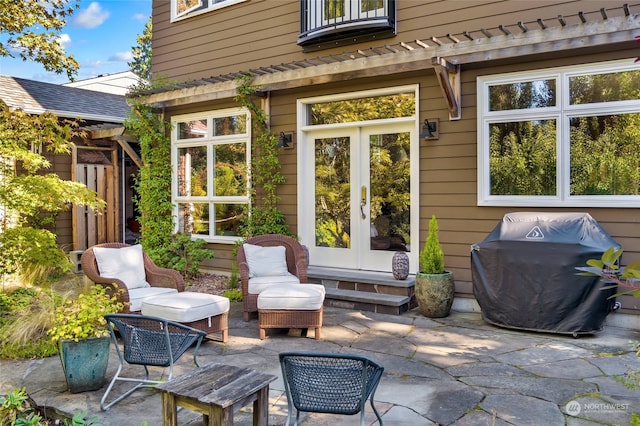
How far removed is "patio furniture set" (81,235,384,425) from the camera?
235 cm

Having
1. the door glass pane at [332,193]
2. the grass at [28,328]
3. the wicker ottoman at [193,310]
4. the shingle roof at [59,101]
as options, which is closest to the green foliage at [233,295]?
the door glass pane at [332,193]

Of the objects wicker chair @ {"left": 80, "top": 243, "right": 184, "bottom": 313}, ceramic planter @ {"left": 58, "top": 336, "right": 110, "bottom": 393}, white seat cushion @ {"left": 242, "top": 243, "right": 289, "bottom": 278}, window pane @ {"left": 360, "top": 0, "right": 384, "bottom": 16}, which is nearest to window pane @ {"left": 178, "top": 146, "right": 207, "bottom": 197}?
white seat cushion @ {"left": 242, "top": 243, "right": 289, "bottom": 278}

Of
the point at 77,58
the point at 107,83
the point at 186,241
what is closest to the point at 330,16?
the point at 186,241

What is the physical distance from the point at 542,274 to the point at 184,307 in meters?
3.26

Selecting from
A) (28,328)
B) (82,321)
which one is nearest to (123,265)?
(28,328)

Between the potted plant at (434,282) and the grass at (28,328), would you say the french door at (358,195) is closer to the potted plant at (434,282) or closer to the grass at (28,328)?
the potted plant at (434,282)

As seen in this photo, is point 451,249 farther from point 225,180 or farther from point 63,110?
point 63,110

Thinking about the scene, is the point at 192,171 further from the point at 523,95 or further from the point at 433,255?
the point at 523,95

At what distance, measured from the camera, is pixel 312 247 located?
705cm

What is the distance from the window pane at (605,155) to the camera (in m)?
4.83

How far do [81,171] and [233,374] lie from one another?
27.1 feet

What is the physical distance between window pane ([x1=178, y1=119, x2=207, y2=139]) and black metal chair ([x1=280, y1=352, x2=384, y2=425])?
20.8 feet

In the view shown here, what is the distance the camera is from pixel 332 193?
6.88 meters

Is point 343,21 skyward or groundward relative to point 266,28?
groundward
